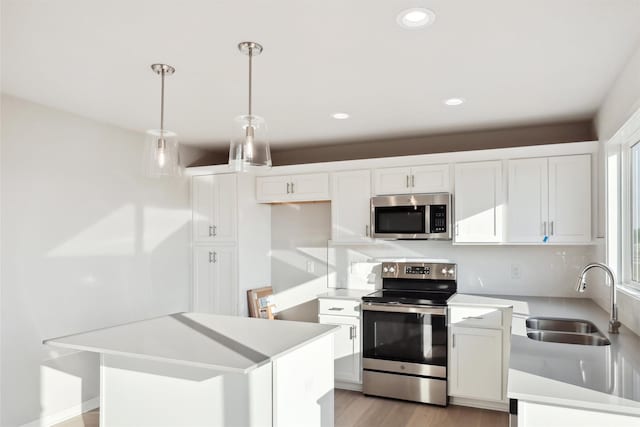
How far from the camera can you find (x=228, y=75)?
2711mm

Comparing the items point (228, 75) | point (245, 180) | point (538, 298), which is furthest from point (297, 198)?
point (538, 298)

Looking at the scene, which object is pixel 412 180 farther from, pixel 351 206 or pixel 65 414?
pixel 65 414

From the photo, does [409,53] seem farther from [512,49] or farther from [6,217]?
[6,217]

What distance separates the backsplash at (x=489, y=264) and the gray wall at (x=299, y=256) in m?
0.26

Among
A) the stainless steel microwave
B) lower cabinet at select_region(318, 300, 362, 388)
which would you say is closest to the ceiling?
the stainless steel microwave

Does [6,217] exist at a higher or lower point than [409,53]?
lower

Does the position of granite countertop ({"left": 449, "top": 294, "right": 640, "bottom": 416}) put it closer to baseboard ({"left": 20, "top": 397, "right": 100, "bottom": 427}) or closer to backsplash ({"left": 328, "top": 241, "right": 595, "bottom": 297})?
backsplash ({"left": 328, "top": 241, "right": 595, "bottom": 297})

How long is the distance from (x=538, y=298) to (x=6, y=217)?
4133 mm

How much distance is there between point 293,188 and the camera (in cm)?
462

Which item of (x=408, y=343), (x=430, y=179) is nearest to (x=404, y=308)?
(x=408, y=343)

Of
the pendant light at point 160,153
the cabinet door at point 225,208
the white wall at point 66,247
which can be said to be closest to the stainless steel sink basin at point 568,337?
the pendant light at point 160,153

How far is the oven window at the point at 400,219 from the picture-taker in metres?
4.06

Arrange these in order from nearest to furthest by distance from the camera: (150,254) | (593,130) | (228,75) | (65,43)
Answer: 1. (65,43)
2. (228,75)
3. (593,130)
4. (150,254)

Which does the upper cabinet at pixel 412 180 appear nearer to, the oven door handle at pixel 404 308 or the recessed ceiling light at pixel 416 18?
the oven door handle at pixel 404 308
